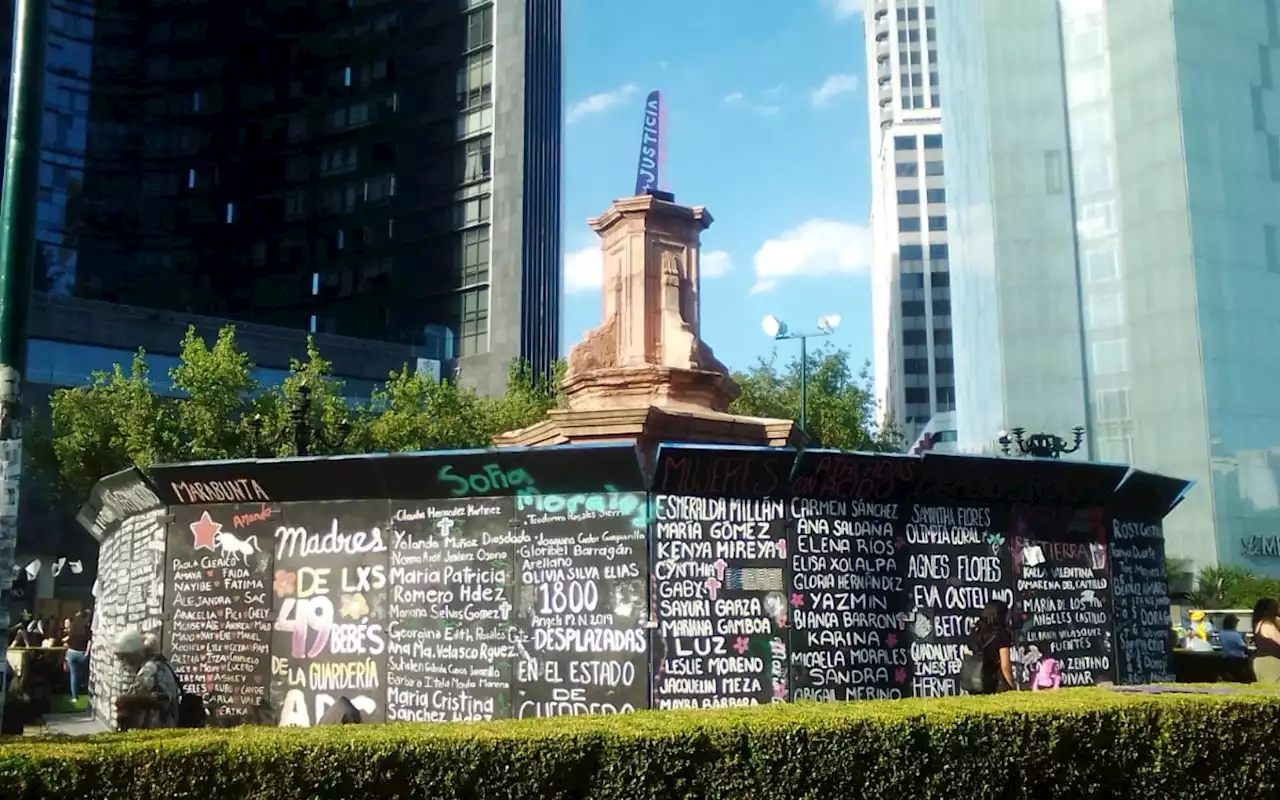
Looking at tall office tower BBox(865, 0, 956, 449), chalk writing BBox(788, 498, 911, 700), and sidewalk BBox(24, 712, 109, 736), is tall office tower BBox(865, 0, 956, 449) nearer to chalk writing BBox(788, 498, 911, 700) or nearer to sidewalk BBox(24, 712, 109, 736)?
sidewalk BBox(24, 712, 109, 736)

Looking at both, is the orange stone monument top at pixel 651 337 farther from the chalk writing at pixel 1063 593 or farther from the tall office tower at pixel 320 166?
the tall office tower at pixel 320 166

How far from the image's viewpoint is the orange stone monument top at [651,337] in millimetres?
14977

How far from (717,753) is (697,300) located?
381 inches

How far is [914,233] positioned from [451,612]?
143 m

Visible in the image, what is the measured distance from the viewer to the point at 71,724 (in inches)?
644

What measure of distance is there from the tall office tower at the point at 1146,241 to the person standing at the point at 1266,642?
48.4 meters

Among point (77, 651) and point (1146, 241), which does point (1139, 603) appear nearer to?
point (77, 651)

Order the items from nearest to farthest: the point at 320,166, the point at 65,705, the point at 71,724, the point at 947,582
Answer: the point at 947,582, the point at 71,724, the point at 65,705, the point at 320,166

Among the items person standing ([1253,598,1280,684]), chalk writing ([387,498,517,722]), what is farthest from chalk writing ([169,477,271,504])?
person standing ([1253,598,1280,684])

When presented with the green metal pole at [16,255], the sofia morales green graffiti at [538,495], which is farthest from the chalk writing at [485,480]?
the green metal pole at [16,255]

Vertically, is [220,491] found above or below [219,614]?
above

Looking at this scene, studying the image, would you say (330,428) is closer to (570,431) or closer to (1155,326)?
(570,431)

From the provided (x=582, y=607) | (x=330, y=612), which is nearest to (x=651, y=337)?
(x=582, y=607)

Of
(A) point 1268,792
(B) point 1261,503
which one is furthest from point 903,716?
(B) point 1261,503
